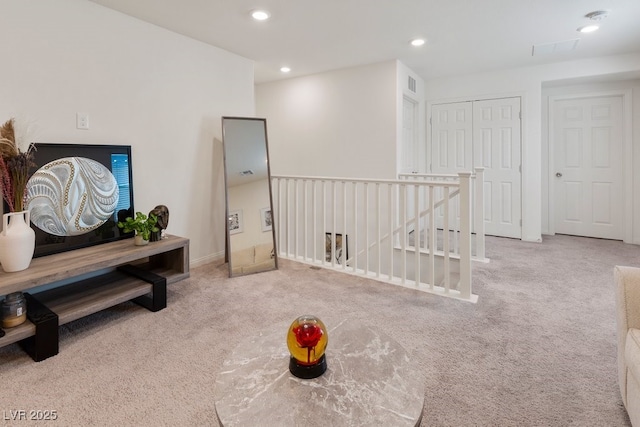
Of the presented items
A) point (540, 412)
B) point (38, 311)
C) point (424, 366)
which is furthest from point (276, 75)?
point (540, 412)

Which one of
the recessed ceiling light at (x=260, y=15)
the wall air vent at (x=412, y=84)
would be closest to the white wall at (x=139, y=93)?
the recessed ceiling light at (x=260, y=15)

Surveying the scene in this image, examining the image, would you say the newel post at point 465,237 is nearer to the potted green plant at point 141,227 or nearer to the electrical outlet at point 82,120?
the potted green plant at point 141,227

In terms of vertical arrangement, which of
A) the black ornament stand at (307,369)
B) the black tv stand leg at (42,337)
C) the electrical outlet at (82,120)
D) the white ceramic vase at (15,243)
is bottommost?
the black tv stand leg at (42,337)

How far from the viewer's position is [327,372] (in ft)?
3.85

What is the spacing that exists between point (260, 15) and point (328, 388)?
2.85 m

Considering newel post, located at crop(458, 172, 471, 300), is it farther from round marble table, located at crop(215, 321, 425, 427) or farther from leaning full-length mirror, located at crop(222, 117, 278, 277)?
leaning full-length mirror, located at crop(222, 117, 278, 277)

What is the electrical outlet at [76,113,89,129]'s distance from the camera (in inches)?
101

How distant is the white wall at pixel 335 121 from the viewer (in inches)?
169

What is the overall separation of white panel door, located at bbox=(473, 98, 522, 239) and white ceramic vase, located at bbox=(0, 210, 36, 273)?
5117 millimetres

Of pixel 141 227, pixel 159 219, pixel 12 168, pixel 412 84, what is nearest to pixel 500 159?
pixel 412 84

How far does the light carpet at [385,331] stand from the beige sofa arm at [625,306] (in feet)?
0.80

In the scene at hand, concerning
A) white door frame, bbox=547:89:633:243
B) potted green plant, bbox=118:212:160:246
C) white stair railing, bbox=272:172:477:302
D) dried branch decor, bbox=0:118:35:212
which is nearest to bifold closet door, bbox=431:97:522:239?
white stair railing, bbox=272:172:477:302

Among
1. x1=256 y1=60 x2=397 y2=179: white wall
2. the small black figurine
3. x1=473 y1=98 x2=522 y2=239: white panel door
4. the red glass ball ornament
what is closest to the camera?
the red glass ball ornament

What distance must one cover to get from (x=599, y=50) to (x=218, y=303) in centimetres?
487
